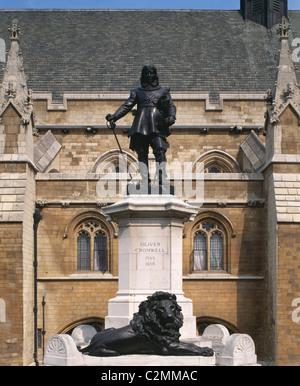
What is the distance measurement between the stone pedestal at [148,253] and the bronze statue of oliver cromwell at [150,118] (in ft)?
2.71

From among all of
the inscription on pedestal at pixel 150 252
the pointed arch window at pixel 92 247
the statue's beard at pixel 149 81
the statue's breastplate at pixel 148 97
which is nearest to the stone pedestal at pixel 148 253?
the inscription on pedestal at pixel 150 252

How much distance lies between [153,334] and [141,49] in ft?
71.3

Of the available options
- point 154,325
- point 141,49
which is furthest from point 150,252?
point 141,49

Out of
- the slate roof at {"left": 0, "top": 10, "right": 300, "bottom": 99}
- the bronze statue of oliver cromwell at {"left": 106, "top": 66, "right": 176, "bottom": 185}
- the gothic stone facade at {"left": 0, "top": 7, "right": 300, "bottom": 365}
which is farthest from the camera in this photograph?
the slate roof at {"left": 0, "top": 10, "right": 300, "bottom": 99}

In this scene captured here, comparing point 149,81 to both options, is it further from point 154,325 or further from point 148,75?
point 154,325

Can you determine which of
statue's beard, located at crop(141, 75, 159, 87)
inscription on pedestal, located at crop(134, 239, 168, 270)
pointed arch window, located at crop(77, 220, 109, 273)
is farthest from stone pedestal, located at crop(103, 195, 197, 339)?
pointed arch window, located at crop(77, 220, 109, 273)

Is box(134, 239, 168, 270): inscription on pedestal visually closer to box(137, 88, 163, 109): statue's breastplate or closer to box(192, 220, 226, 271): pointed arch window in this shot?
box(137, 88, 163, 109): statue's breastplate

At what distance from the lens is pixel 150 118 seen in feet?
44.4

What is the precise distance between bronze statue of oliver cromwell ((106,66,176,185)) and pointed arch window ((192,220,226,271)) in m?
10.2

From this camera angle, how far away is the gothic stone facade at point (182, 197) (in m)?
21.3

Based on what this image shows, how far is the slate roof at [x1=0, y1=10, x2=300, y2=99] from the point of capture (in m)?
29.7

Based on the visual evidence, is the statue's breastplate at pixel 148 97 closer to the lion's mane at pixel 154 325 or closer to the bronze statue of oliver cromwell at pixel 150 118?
the bronze statue of oliver cromwell at pixel 150 118
